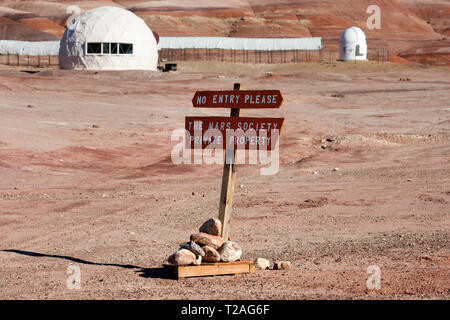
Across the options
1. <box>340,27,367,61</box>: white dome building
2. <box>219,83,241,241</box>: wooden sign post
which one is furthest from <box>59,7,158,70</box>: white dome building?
<box>219,83,241,241</box>: wooden sign post

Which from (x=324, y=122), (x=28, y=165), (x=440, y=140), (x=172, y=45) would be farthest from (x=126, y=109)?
(x=172, y=45)

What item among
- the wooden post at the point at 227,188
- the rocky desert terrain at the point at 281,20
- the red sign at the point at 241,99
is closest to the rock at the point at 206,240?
the wooden post at the point at 227,188

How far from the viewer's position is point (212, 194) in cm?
1380

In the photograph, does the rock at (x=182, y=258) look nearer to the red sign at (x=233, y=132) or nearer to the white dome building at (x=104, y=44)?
the red sign at (x=233, y=132)

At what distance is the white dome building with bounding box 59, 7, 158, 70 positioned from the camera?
4541 cm

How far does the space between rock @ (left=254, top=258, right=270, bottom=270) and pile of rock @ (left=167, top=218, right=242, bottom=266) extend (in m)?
0.26

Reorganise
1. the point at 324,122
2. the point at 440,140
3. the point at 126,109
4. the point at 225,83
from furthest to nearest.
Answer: the point at 225,83
the point at 126,109
the point at 324,122
the point at 440,140

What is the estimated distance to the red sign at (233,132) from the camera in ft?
26.1

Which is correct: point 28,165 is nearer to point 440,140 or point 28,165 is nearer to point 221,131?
point 221,131

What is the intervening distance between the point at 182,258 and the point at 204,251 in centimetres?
37

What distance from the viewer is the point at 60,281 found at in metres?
7.73

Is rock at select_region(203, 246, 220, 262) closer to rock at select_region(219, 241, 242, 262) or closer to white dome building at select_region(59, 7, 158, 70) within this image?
rock at select_region(219, 241, 242, 262)

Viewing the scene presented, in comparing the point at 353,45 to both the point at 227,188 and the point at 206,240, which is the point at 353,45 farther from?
the point at 206,240
